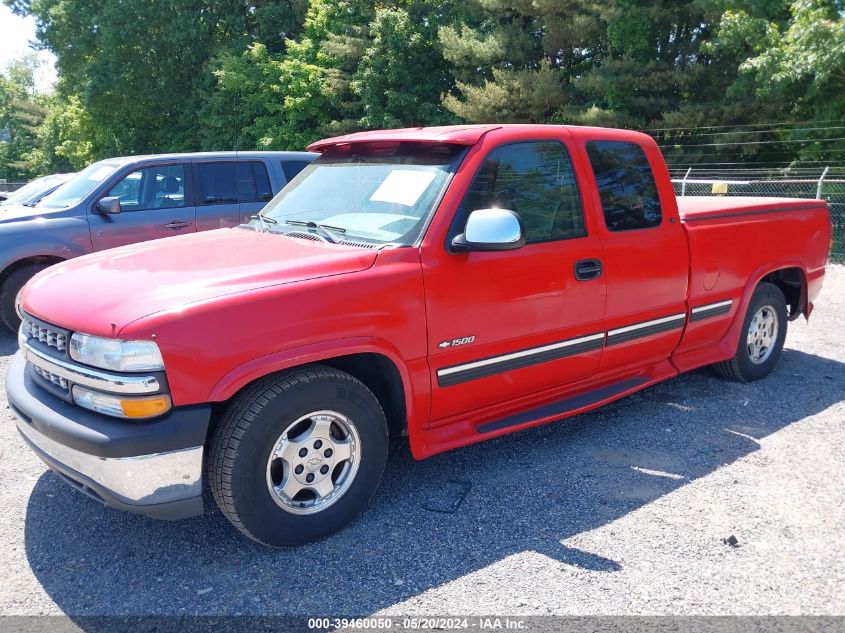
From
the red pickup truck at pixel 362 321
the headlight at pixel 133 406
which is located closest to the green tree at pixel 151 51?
the red pickup truck at pixel 362 321

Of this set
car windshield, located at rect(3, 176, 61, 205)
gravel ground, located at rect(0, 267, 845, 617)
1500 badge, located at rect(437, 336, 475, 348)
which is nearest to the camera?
gravel ground, located at rect(0, 267, 845, 617)

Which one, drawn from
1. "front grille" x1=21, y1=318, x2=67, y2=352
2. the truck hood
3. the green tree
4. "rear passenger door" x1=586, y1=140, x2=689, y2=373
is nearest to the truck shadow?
"rear passenger door" x1=586, y1=140, x2=689, y2=373

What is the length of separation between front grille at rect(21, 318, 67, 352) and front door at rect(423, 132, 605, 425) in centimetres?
169

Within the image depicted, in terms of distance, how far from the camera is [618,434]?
4.55 m

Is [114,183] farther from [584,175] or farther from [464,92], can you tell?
[464,92]

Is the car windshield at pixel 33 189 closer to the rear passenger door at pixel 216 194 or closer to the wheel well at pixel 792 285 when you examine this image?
the rear passenger door at pixel 216 194

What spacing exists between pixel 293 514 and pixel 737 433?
10.1ft

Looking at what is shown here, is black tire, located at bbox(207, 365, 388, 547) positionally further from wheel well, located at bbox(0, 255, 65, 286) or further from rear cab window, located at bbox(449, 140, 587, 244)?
wheel well, located at bbox(0, 255, 65, 286)

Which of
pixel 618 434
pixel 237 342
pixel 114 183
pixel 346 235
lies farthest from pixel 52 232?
pixel 618 434

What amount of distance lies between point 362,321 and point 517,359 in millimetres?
1047

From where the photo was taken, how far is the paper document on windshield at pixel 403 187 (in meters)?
3.61

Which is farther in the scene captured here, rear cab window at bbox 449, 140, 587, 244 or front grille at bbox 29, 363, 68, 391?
rear cab window at bbox 449, 140, 587, 244

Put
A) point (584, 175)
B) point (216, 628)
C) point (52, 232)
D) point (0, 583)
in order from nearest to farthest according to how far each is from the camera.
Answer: point (216, 628) < point (0, 583) < point (584, 175) < point (52, 232)

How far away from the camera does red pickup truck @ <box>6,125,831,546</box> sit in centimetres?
280
